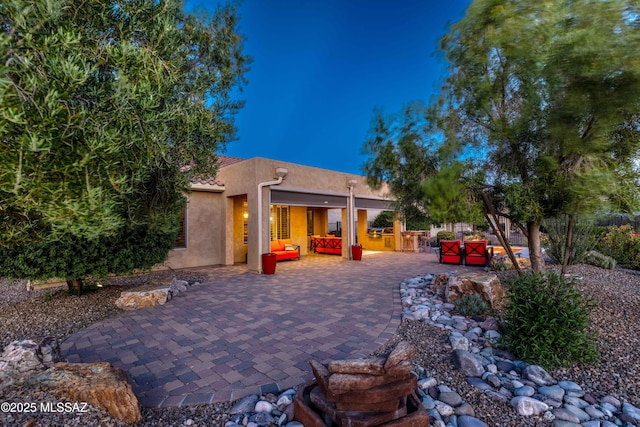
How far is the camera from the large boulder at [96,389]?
226 centimetres

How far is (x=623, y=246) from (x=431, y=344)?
9.66 metres

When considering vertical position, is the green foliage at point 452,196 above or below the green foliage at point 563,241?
above

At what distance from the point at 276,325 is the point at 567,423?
3.63 meters

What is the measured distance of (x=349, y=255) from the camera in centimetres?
1287

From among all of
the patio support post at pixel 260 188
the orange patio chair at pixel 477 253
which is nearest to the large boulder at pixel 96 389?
the patio support post at pixel 260 188

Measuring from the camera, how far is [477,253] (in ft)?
33.0

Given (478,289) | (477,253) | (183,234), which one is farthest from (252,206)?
(477,253)

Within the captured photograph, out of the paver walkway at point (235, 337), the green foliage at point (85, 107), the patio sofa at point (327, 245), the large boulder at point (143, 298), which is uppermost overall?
the green foliage at point (85, 107)

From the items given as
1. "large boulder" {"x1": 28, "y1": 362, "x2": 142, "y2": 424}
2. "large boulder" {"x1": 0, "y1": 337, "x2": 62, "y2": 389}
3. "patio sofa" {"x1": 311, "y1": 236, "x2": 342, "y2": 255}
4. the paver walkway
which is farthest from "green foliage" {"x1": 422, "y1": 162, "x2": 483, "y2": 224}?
"patio sofa" {"x1": 311, "y1": 236, "x2": 342, "y2": 255}

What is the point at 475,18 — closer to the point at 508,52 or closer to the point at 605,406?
the point at 508,52

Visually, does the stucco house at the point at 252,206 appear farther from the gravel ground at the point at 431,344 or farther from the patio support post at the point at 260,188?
the gravel ground at the point at 431,344

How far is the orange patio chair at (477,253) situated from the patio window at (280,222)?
7.89 metres

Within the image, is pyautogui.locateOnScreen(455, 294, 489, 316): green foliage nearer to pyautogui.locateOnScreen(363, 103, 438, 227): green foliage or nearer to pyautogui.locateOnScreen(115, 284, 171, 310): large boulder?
pyautogui.locateOnScreen(363, 103, 438, 227): green foliage

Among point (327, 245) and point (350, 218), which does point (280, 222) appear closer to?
point (327, 245)
